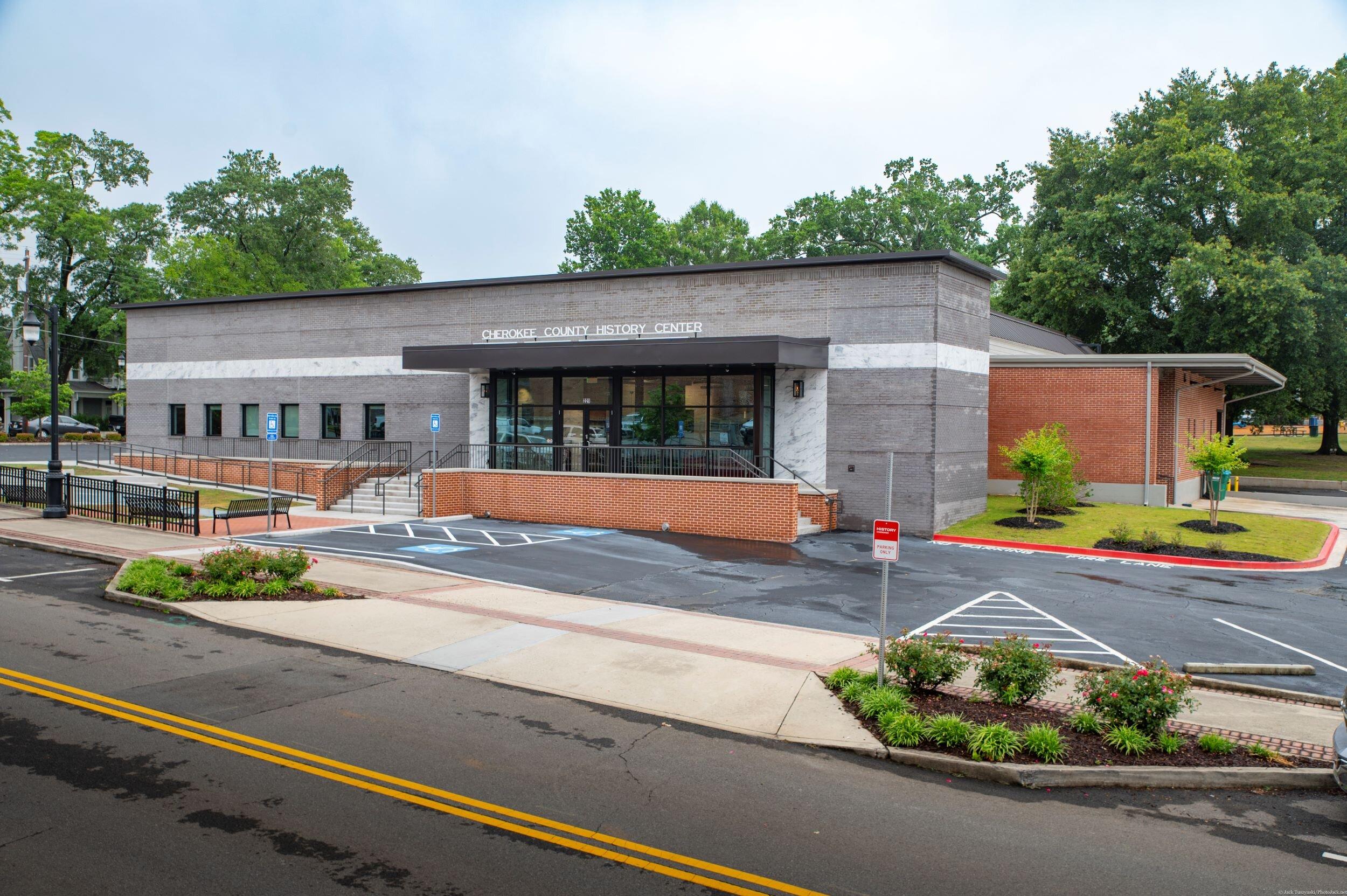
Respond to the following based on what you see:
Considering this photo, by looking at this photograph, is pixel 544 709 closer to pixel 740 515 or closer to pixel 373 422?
pixel 740 515

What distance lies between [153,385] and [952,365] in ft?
97.9

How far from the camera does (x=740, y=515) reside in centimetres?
2191

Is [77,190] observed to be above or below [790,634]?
above

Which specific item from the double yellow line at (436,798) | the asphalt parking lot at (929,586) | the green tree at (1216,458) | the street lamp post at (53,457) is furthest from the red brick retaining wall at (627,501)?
the double yellow line at (436,798)

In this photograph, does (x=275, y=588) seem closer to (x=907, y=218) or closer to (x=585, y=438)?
(x=585, y=438)

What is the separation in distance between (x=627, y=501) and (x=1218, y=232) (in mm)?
32861

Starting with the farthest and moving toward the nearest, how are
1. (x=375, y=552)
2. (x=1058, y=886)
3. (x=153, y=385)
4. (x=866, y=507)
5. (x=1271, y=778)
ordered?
(x=153, y=385) < (x=866, y=507) < (x=375, y=552) < (x=1271, y=778) < (x=1058, y=886)

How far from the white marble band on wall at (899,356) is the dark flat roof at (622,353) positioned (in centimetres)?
48

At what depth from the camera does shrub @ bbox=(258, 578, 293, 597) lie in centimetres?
1374

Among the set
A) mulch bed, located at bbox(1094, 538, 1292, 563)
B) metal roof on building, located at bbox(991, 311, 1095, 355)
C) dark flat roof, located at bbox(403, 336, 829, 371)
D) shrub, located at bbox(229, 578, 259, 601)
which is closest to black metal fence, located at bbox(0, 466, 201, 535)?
shrub, located at bbox(229, 578, 259, 601)

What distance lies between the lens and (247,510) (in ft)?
71.3

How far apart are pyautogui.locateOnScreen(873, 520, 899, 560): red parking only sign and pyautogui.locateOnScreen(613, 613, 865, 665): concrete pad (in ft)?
7.92

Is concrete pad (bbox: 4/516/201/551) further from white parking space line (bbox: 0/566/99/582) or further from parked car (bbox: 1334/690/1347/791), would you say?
parked car (bbox: 1334/690/1347/791)

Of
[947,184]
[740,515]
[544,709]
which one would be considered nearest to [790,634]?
[544,709]
